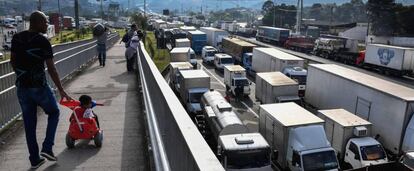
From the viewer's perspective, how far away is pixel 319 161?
1500cm

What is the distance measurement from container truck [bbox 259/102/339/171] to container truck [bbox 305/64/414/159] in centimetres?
397

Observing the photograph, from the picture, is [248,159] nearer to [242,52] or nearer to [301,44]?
[242,52]

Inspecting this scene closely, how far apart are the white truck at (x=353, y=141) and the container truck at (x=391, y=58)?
26467mm

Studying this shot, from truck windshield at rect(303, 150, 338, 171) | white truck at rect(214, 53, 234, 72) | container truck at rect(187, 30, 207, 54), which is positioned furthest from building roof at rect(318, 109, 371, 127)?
container truck at rect(187, 30, 207, 54)

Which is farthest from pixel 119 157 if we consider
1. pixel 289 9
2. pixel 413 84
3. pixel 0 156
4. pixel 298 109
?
pixel 289 9

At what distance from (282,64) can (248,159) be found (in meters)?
20.5

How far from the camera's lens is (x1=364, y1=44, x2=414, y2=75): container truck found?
40562mm

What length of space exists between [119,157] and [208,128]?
1329 cm

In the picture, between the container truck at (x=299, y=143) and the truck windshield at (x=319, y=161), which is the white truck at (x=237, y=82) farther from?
the truck windshield at (x=319, y=161)

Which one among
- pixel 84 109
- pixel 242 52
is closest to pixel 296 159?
pixel 84 109

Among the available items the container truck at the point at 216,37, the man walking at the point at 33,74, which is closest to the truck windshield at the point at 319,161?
the man walking at the point at 33,74

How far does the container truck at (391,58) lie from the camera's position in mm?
40562

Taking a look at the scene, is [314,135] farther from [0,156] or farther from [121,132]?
[0,156]

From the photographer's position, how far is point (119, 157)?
6.50m
